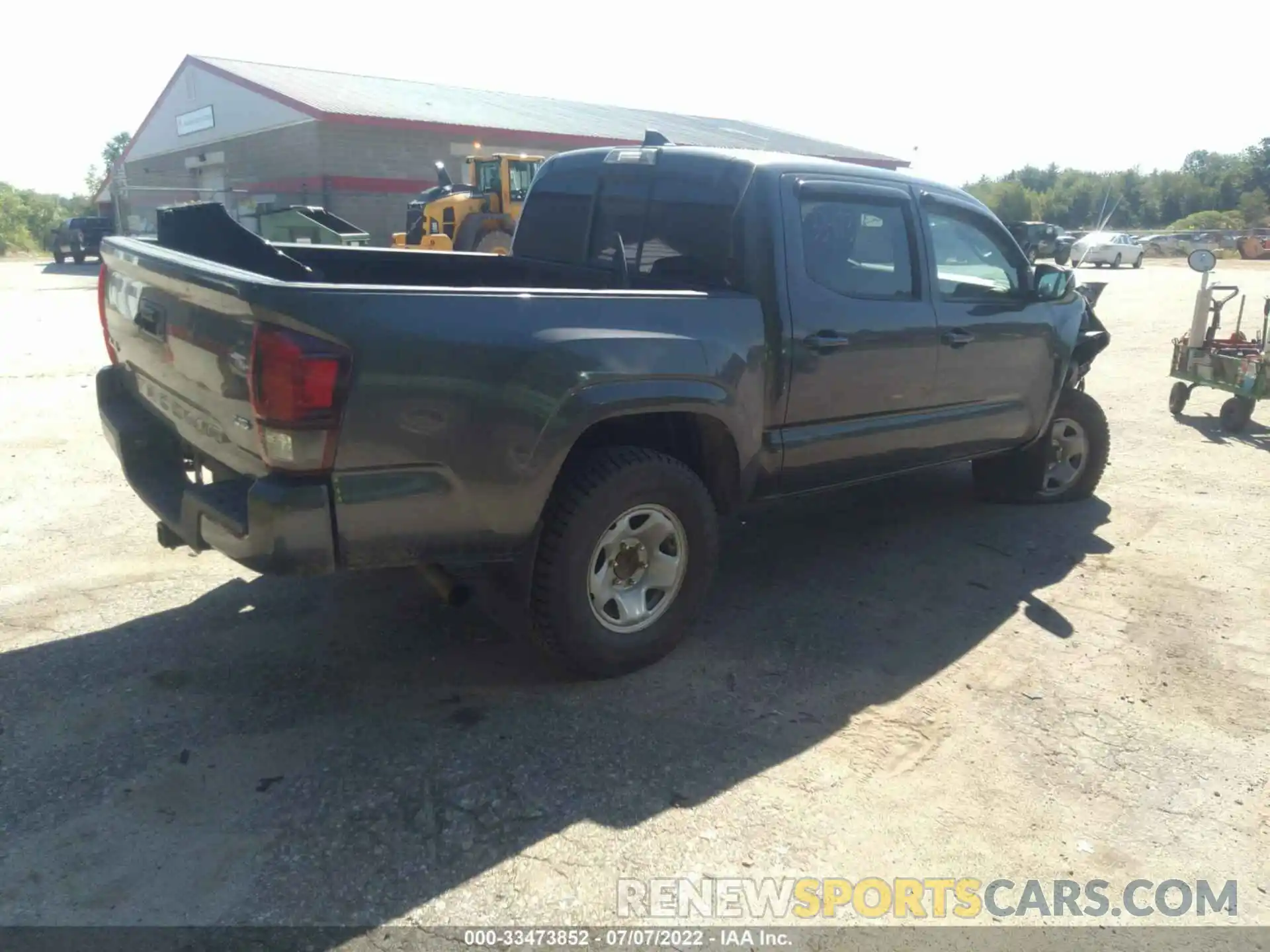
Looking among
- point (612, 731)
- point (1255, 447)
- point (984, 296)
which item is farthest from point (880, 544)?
point (1255, 447)

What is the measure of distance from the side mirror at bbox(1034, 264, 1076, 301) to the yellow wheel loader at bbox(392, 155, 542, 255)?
14068 mm

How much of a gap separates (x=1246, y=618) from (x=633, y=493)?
3.07m

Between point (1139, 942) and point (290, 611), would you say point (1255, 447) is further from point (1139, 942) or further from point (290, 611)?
point (290, 611)

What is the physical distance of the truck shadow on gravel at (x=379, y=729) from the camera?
2695mm

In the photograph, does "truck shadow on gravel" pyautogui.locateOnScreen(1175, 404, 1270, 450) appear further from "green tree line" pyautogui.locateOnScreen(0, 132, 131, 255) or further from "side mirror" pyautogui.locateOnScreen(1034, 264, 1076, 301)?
"green tree line" pyautogui.locateOnScreen(0, 132, 131, 255)

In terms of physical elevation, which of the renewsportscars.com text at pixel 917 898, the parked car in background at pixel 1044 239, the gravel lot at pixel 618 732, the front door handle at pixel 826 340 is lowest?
the renewsportscars.com text at pixel 917 898

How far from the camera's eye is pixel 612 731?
11.4ft

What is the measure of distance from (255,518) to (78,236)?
34.0 m

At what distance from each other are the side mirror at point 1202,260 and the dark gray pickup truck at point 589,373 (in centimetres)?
296

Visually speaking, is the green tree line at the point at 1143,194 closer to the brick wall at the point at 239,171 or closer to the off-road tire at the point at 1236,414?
the brick wall at the point at 239,171

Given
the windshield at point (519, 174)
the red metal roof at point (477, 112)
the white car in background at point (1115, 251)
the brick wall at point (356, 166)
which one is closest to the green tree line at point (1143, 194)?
the white car in background at point (1115, 251)

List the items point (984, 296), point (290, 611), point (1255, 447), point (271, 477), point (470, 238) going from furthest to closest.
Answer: point (470, 238) < point (1255, 447) < point (984, 296) < point (290, 611) < point (271, 477)

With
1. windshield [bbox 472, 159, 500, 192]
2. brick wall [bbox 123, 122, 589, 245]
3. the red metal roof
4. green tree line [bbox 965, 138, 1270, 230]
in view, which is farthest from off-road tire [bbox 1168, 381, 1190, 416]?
green tree line [bbox 965, 138, 1270, 230]

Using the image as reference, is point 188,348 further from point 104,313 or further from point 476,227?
point 476,227
